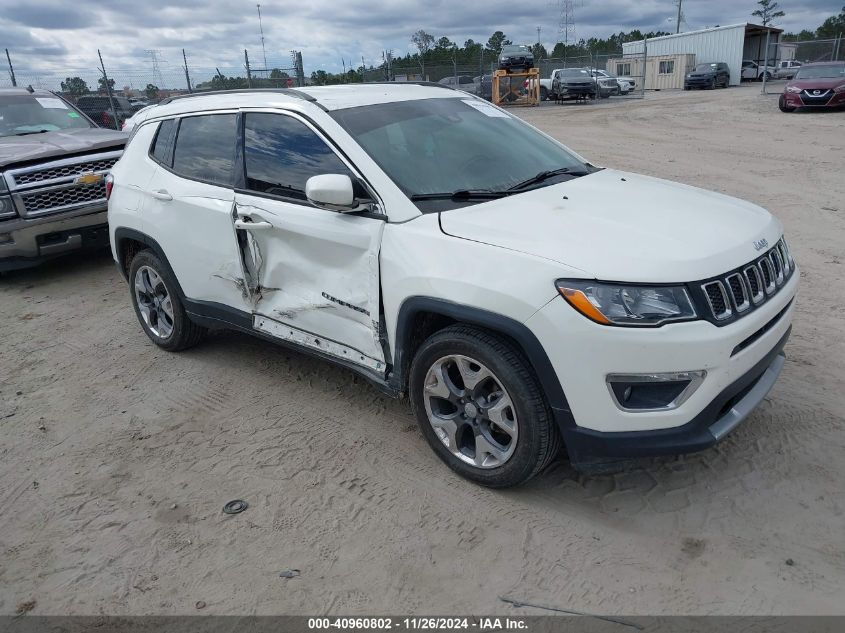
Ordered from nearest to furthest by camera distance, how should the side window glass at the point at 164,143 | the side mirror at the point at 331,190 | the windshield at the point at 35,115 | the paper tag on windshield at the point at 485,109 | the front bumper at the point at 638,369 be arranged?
the front bumper at the point at 638,369, the side mirror at the point at 331,190, the paper tag on windshield at the point at 485,109, the side window glass at the point at 164,143, the windshield at the point at 35,115

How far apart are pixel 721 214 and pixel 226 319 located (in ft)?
9.87

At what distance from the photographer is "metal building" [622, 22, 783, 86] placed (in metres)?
38.3

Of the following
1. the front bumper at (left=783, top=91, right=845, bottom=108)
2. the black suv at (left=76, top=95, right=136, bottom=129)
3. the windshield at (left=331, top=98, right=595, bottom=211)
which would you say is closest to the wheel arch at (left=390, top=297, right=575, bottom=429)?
the windshield at (left=331, top=98, right=595, bottom=211)

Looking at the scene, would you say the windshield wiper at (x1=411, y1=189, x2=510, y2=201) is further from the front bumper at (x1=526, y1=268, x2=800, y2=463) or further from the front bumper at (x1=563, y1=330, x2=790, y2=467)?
the front bumper at (x1=563, y1=330, x2=790, y2=467)

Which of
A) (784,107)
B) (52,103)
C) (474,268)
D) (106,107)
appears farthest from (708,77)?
(474,268)

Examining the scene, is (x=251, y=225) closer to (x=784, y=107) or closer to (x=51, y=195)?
(x=51, y=195)

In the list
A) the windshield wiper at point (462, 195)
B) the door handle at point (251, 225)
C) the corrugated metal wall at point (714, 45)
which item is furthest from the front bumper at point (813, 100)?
the corrugated metal wall at point (714, 45)

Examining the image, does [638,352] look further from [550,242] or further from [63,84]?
[63,84]

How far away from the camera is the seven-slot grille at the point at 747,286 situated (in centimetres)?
272

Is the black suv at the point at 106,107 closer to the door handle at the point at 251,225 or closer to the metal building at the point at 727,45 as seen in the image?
the door handle at the point at 251,225

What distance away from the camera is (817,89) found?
1789 centimetres

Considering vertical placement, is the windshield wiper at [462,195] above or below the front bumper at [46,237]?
above

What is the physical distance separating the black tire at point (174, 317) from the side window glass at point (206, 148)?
73cm

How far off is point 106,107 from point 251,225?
17.3 meters
